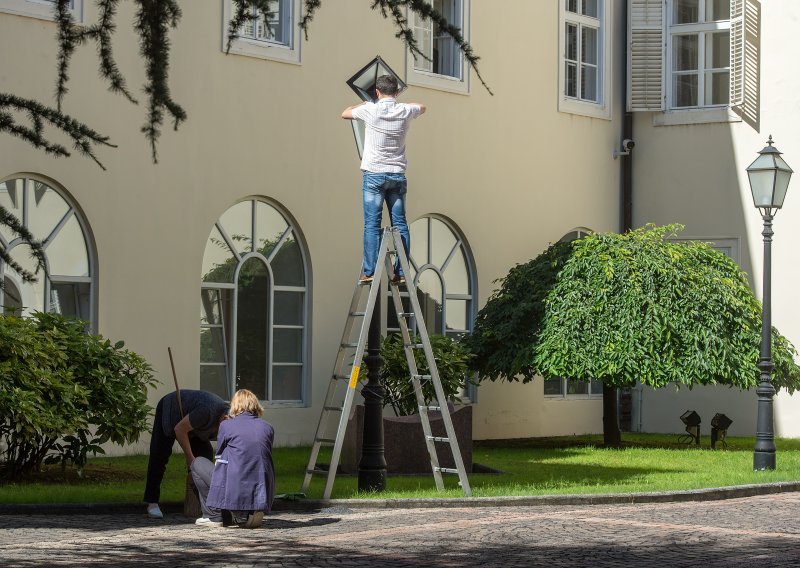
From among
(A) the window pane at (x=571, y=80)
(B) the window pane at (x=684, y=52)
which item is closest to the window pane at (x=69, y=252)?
(A) the window pane at (x=571, y=80)

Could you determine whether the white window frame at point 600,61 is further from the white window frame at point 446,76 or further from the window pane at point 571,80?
the white window frame at point 446,76

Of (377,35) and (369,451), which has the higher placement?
(377,35)

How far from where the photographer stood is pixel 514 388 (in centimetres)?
2327

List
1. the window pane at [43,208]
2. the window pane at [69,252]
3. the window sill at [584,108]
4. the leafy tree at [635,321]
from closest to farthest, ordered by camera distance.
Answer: the window pane at [43,208]
the window pane at [69,252]
the leafy tree at [635,321]
the window sill at [584,108]

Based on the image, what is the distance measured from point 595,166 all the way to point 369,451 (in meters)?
11.9

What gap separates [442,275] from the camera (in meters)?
22.3

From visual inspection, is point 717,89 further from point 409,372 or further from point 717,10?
point 409,372

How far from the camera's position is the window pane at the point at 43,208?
17.2m

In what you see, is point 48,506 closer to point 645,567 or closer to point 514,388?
point 645,567

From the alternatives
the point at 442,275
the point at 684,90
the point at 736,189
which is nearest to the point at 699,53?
the point at 684,90

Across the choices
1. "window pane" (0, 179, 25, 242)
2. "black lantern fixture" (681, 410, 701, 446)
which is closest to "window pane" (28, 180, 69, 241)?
"window pane" (0, 179, 25, 242)

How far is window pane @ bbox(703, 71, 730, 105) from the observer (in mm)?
24578

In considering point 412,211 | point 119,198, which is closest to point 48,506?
point 119,198

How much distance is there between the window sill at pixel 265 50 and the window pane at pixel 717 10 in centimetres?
808
